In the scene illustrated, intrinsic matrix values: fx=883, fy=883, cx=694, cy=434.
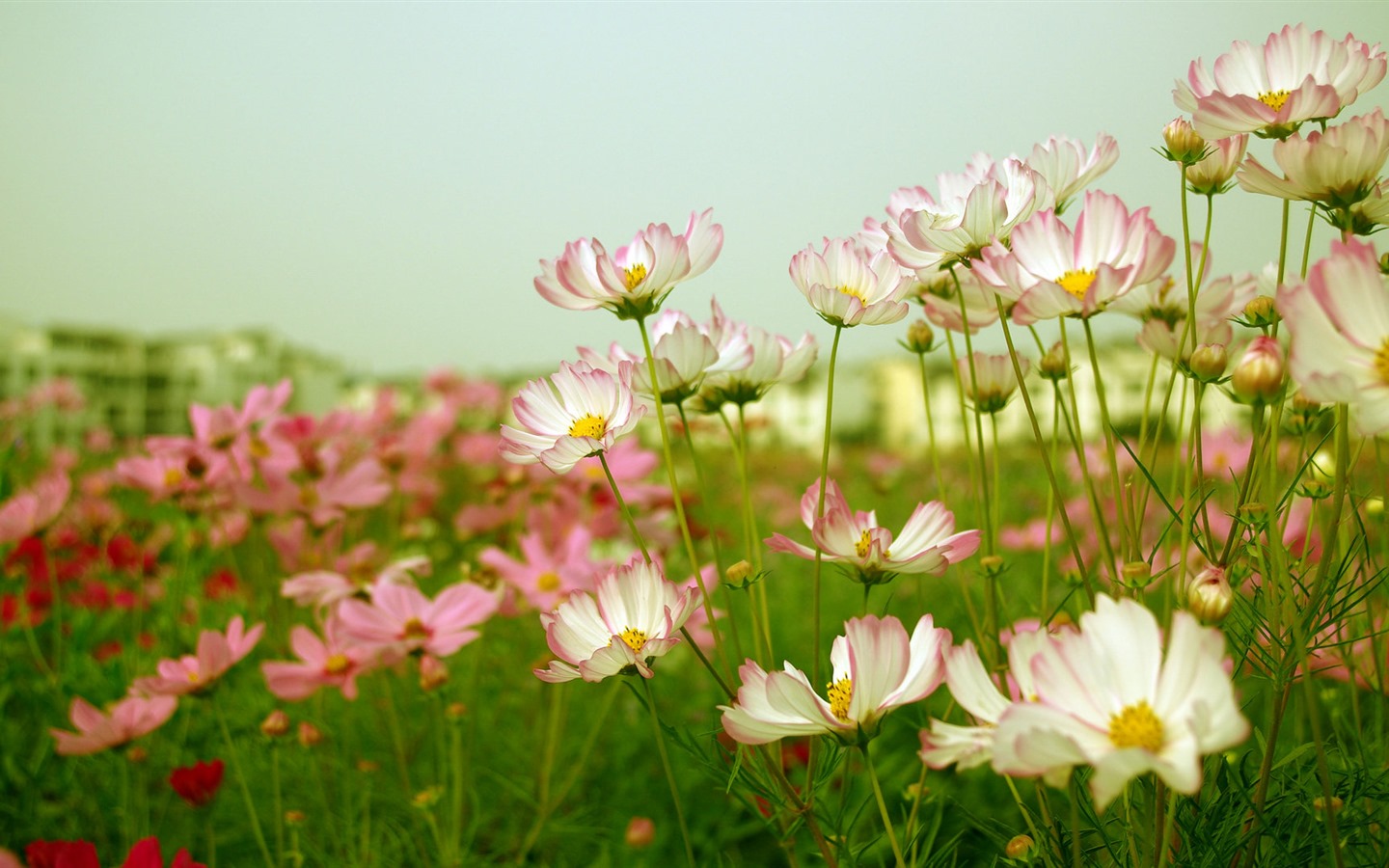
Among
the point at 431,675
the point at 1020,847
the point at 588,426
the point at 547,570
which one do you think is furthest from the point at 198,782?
the point at 1020,847

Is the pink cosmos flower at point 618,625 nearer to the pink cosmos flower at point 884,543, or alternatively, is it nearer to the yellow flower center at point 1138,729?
the pink cosmos flower at point 884,543

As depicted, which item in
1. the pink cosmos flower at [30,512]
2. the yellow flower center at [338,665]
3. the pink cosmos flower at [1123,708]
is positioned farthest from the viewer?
the pink cosmos flower at [30,512]

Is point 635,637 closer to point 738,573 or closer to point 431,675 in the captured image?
point 738,573

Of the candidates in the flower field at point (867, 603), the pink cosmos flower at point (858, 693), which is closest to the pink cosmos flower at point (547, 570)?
the flower field at point (867, 603)

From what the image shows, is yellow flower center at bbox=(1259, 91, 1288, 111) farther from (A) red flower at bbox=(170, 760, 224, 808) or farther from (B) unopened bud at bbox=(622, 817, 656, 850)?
(A) red flower at bbox=(170, 760, 224, 808)

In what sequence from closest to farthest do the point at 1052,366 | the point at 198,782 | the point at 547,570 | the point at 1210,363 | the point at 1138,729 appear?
the point at 1138,729 < the point at 1210,363 < the point at 1052,366 < the point at 198,782 < the point at 547,570

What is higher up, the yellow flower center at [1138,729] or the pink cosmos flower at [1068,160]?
the pink cosmos flower at [1068,160]
